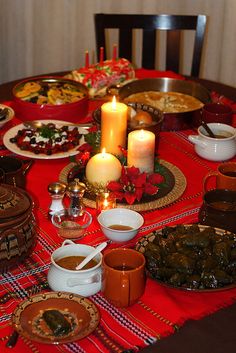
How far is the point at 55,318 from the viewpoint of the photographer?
1177 millimetres

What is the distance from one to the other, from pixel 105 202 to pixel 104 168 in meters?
0.11

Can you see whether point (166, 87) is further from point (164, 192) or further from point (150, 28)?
point (164, 192)

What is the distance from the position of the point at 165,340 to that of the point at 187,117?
106 cm

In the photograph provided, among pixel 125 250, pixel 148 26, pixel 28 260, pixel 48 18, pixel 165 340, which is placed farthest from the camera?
pixel 48 18

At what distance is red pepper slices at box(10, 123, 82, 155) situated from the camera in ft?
6.30

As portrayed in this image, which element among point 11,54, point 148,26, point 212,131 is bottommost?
point 11,54

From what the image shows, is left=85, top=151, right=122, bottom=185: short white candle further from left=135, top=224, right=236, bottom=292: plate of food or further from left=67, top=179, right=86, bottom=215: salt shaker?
left=135, top=224, right=236, bottom=292: plate of food

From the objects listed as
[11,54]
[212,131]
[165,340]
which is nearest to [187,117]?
[212,131]

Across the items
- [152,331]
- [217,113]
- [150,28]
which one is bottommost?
[152,331]

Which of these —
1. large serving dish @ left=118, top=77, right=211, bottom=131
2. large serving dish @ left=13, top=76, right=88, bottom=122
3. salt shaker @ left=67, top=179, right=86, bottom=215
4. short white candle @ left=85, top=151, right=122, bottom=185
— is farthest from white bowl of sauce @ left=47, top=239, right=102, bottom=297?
large serving dish @ left=118, top=77, right=211, bottom=131

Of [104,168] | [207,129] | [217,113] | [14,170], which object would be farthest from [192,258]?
[217,113]

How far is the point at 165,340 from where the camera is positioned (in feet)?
3.92

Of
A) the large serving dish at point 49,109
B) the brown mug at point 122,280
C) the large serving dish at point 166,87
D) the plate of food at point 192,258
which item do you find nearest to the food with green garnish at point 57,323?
the brown mug at point 122,280

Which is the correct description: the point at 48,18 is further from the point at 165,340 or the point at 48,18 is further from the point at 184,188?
the point at 165,340
